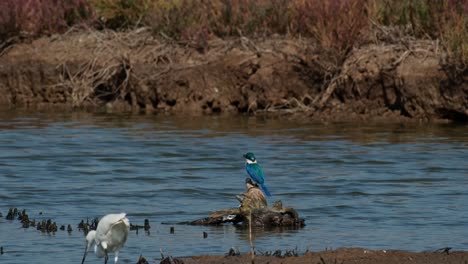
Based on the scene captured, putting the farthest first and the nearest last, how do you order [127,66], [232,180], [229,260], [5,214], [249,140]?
1. [127,66]
2. [249,140]
3. [232,180]
4. [5,214]
5. [229,260]

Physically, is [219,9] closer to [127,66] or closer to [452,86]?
[127,66]

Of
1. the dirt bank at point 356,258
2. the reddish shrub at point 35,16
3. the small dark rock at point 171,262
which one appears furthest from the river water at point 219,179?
the reddish shrub at point 35,16

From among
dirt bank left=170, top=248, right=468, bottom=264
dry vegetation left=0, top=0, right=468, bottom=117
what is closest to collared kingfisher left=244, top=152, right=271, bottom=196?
dirt bank left=170, top=248, right=468, bottom=264

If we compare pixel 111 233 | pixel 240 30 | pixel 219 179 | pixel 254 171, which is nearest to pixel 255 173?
pixel 254 171

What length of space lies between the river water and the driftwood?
0.15 m

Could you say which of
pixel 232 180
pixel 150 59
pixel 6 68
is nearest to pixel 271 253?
pixel 232 180

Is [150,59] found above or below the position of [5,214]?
above

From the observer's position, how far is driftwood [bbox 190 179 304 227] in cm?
1258

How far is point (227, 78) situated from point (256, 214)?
9.88 m

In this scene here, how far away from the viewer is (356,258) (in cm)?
1020

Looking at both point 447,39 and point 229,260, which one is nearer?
point 229,260

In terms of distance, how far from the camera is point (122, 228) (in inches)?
380

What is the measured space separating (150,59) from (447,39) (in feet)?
18.4

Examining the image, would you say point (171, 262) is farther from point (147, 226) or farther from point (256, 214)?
point (256, 214)
